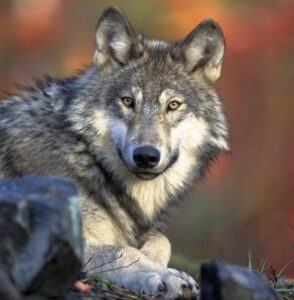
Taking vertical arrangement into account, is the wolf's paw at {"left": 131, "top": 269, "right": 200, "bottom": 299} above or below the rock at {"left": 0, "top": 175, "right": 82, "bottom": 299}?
below

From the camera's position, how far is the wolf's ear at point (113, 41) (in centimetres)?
607

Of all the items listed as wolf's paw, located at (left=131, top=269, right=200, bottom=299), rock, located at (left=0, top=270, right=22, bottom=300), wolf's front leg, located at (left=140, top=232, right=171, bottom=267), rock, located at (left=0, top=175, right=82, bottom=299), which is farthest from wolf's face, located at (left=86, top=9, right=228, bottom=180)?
rock, located at (left=0, top=270, right=22, bottom=300)

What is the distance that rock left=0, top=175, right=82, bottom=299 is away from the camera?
11.9ft

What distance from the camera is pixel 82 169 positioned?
590 cm

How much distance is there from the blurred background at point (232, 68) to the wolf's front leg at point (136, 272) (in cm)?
573

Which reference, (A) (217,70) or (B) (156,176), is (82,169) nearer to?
(B) (156,176)

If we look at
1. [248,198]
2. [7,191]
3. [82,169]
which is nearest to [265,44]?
[248,198]

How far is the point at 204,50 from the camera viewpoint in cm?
619

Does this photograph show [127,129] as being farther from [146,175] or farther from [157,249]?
[157,249]

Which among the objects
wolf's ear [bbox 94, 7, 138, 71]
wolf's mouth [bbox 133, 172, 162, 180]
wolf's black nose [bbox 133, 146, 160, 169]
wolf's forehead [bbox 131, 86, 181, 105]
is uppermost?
wolf's ear [bbox 94, 7, 138, 71]

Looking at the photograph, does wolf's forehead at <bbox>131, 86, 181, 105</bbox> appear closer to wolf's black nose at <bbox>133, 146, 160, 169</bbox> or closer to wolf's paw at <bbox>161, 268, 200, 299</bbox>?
wolf's black nose at <bbox>133, 146, 160, 169</bbox>

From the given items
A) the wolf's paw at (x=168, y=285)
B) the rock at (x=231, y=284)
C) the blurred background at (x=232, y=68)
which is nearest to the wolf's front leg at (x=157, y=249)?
the wolf's paw at (x=168, y=285)

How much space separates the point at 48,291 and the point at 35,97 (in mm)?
2812

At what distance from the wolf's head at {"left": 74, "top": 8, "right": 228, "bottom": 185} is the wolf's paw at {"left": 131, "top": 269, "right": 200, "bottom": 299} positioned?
0.92m
